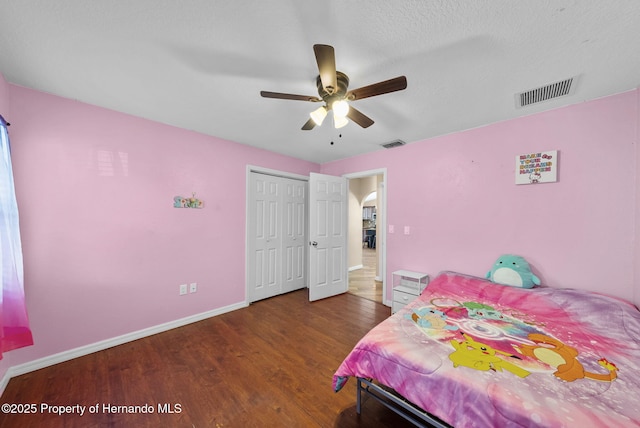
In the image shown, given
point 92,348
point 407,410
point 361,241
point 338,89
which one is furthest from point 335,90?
point 361,241

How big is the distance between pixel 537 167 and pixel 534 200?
34 centimetres


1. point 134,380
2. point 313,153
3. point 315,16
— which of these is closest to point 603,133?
point 315,16

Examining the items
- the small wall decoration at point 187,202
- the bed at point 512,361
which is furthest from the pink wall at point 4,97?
the bed at point 512,361

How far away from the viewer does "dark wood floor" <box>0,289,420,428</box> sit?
149 centimetres

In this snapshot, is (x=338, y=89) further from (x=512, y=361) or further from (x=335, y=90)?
(x=512, y=361)

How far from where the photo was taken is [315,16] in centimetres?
120

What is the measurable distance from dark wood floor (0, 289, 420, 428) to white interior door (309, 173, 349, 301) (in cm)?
95

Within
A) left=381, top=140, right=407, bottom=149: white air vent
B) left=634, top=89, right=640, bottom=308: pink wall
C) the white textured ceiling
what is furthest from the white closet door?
left=634, top=89, right=640, bottom=308: pink wall

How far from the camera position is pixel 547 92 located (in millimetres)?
1896

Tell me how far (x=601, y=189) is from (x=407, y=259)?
6.38ft

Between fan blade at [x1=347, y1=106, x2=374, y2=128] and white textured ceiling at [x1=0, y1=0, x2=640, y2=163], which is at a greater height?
white textured ceiling at [x1=0, y1=0, x2=640, y2=163]

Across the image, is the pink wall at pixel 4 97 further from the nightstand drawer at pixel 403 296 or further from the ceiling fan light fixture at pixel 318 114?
the nightstand drawer at pixel 403 296

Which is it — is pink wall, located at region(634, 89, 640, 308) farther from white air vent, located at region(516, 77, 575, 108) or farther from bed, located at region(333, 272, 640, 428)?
white air vent, located at region(516, 77, 575, 108)

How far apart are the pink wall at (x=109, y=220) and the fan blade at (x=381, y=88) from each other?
2.26m
